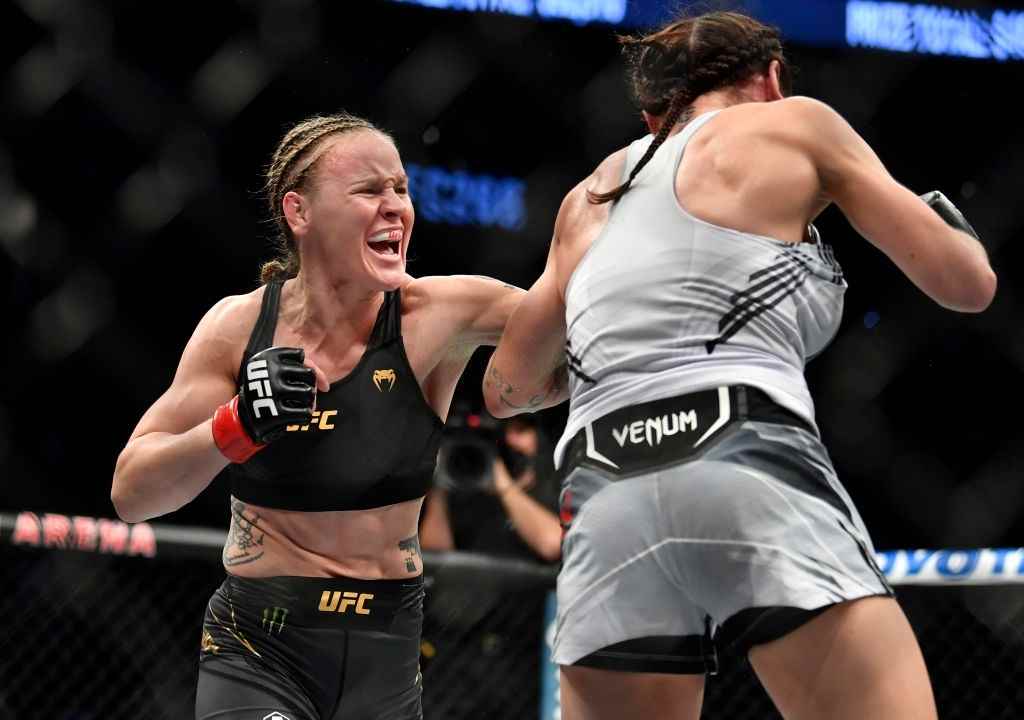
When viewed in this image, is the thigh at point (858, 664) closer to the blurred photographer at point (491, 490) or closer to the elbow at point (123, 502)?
the elbow at point (123, 502)

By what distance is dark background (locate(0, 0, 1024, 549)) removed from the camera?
133 inches

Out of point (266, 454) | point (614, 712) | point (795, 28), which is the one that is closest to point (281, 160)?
point (266, 454)

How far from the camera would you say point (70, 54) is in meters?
3.22

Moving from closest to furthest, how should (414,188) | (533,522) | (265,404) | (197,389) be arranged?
1. (265,404)
2. (197,389)
3. (533,522)
4. (414,188)

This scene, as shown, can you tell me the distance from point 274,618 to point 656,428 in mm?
661

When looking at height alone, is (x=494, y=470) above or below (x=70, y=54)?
below

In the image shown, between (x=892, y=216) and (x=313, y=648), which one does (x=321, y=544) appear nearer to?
(x=313, y=648)

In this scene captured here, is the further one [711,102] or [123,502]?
[123,502]

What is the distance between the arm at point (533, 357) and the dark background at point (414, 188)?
1840 mm

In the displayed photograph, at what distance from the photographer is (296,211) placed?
6.00ft

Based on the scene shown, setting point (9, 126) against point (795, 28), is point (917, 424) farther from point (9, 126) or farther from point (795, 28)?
point (9, 126)

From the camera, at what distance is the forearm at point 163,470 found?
1.62 meters

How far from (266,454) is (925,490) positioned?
2.75 meters

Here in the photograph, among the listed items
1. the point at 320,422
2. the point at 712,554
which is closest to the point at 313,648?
the point at 320,422
